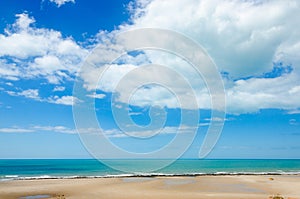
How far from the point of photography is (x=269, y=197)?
934 inches

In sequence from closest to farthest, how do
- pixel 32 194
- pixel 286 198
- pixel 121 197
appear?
1. pixel 286 198
2. pixel 121 197
3. pixel 32 194

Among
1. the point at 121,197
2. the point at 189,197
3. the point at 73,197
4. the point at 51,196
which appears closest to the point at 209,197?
the point at 189,197

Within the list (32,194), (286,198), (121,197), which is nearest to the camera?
(286,198)

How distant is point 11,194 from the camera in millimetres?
28141

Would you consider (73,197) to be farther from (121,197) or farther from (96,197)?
(121,197)

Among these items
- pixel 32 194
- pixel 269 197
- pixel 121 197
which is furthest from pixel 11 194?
pixel 269 197

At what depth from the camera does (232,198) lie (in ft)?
76.9

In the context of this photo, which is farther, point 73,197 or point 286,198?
point 73,197

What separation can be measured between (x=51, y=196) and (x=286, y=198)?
1919 centimetres

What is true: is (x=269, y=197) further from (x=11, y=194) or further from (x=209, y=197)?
(x=11, y=194)

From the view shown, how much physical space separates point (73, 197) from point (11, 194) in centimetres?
738

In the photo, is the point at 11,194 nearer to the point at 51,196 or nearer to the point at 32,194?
the point at 32,194

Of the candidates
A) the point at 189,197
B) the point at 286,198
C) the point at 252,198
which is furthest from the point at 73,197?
the point at 286,198

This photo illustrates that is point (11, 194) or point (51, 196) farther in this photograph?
point (11, 194)
